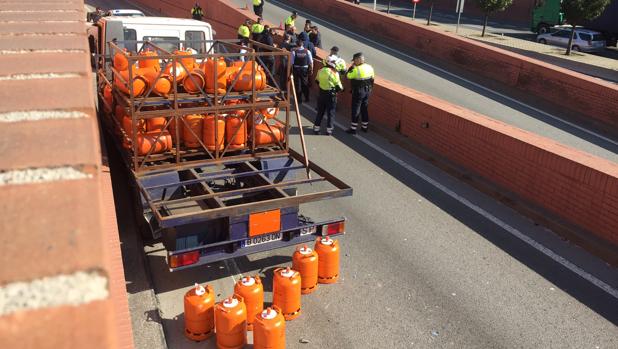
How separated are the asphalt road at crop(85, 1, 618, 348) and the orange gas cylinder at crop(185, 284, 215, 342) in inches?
4.2

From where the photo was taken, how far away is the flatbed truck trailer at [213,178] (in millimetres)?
6281

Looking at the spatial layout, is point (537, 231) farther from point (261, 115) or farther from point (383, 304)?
point (261, 115)

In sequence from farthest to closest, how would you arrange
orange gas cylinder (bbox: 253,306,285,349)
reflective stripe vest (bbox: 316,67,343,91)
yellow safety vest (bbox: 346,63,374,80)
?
reflective stripe vest (bbox: 316,67,343,91)
yellow safety vest (bbox: 346,63,374,80)
orange gas cylinder (bbox: 253,306,285,349)

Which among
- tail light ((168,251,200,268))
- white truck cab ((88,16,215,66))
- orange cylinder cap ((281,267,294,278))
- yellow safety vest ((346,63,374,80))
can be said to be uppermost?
white truck cab ((88,16,215,66))

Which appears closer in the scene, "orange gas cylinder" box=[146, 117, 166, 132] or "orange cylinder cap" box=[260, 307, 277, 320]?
"orange cylinder cap" box=[260, 307, 277, 320]

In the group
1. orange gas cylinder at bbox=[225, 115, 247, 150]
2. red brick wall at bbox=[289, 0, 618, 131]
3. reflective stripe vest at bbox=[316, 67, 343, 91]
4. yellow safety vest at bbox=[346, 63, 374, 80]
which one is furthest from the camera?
red brick wall at bbox=[289, 0, 618, 131]

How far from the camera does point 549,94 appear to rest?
1684 centimetres

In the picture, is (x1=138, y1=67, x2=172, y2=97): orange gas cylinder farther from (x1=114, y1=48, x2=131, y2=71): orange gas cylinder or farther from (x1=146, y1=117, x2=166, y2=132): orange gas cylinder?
(x1=114, y1=48, x2=131, y2=71): orange gas cylinder

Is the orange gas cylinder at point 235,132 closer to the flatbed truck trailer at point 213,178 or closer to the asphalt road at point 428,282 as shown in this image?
the flatbed truck trailer at point 213,178

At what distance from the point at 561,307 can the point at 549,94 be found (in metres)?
12.1

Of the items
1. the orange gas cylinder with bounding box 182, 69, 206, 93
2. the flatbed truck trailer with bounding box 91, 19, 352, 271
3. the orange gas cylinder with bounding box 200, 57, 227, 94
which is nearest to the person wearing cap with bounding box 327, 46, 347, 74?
the flatbed truck trailer with bounding box 91, 19, 352, 271

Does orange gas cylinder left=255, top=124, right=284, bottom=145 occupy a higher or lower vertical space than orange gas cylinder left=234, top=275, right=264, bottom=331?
higher

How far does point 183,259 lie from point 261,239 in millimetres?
979

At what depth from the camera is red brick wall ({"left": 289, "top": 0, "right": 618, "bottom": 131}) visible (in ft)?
49.9
